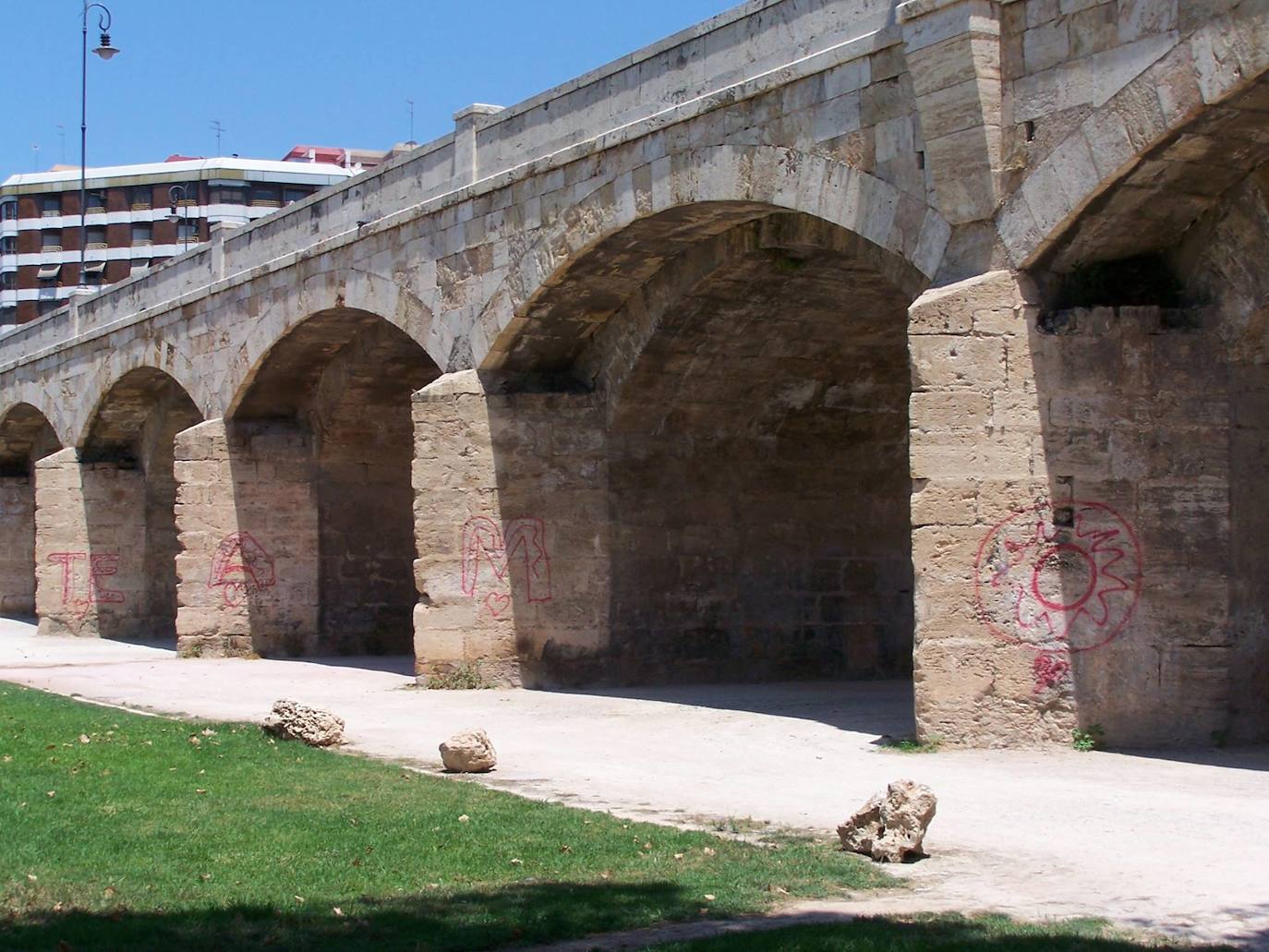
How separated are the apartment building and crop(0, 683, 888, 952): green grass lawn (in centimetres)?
5026

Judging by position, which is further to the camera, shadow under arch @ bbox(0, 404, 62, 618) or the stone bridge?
shadow under arch @ bbox(0, 404, 62, 618)

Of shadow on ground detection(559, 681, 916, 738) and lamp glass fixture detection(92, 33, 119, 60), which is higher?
lamp glass fixture detection(92, 33, 119, 60)

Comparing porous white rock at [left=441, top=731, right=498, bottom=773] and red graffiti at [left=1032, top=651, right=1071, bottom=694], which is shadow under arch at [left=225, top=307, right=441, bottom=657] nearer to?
porous white rock at [left=441, top=731, right=498, bottom=773]

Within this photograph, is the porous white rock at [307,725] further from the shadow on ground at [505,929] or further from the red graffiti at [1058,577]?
the shadow on ground at [505,929]

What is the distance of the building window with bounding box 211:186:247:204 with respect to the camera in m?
57.8

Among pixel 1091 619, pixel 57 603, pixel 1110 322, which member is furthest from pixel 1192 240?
pixel 57 603

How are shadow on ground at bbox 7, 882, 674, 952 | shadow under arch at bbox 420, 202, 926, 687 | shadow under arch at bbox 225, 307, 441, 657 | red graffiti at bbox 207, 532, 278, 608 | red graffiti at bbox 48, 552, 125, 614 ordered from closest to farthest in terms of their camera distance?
shadow on ground at bbox 7, 882, 674, 952
shadow under arch at bbox 420, 202, 926, 687
shadow under arch at bbox 225, 307, 441, 657
red graffiti at bbox 207, 532, 278, 608
red graffiti at bbox 48, 552, 125, 614

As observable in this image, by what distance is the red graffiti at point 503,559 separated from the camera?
14305 millimetres

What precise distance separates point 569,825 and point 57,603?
18357 millimetres

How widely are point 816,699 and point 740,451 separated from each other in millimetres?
2676

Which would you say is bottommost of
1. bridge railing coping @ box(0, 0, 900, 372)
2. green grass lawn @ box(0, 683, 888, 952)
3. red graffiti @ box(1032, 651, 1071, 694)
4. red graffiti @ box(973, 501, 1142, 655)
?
green grass lawn @ box(0, 683, 888, 952)

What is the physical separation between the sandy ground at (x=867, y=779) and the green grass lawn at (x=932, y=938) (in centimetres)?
26

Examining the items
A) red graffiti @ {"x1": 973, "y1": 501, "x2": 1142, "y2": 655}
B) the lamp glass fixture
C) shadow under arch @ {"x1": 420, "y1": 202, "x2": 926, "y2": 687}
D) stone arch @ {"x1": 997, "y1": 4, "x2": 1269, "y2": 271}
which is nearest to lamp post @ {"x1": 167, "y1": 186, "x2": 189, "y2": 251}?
the lamp glass fixture

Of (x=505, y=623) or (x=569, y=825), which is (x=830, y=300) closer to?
(x=505, y=623)
